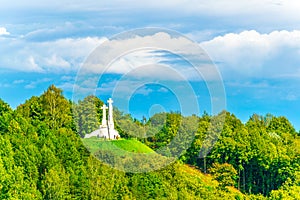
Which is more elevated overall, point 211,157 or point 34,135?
point 211,157

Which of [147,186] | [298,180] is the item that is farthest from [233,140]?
[147,186]

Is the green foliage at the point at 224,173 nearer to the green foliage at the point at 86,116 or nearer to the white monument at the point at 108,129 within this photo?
the white monument at the point at 108,129

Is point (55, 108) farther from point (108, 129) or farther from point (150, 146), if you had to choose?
point (150, 146)

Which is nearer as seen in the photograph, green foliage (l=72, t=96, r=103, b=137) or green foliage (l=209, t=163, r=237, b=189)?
green foliage (l=72, t=96, r=103, b=137)

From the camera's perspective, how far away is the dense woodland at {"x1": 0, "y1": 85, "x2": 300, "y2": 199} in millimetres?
37531

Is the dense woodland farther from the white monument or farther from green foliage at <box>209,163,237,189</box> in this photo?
the white monument

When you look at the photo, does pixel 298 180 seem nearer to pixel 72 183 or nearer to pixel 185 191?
pixel 185 191

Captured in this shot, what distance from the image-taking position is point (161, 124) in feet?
160

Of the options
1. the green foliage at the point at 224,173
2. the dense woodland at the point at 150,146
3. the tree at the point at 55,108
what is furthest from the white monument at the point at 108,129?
the green foliage at the point at 224,173

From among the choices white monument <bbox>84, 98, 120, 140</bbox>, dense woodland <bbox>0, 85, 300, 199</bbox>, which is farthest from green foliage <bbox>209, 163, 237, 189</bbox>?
white monument <bbox>84, 98, 120, 140</bbox>

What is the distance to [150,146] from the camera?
4706 centimetres

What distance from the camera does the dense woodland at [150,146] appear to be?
37.5m

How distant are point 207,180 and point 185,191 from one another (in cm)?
1585

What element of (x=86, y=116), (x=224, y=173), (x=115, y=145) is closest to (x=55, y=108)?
(x=86, y=116)
